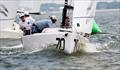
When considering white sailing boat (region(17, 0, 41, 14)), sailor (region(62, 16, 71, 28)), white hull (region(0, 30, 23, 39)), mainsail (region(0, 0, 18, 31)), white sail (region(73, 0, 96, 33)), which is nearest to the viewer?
sailor (region(62, 16, 71, 28))

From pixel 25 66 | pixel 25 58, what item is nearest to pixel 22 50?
pixel 25 58

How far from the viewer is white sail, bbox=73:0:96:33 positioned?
1866 cm

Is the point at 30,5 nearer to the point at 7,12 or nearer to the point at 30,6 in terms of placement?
the point at 30,6

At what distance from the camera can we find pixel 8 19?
74.4 feet

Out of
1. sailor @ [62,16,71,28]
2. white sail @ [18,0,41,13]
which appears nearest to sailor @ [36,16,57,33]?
sailor @ [62,16,71,28]

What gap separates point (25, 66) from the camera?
1277 cm

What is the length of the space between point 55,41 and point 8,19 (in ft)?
28.6

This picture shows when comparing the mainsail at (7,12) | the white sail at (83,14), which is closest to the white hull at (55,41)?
the white sail at (83,14)

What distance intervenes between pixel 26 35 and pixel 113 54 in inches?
127

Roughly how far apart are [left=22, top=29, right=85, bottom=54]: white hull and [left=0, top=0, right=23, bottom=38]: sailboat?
682cm

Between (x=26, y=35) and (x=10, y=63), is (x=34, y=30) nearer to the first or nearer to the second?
(x=26, y=35)

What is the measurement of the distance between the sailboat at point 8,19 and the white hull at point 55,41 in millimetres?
6820

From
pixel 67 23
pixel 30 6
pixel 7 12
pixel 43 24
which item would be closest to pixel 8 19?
pixel 7 12

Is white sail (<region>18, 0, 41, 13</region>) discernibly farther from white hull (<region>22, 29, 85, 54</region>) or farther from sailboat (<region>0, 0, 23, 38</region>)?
white hull (<region>22, 29, 85, 54</region>)
